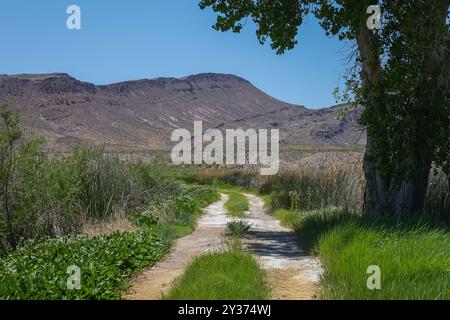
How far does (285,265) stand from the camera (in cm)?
778

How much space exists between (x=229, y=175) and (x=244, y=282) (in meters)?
36.9

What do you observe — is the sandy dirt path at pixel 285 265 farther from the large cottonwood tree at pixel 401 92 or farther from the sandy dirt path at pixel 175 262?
the large cottonwood tree at pixel 401 92

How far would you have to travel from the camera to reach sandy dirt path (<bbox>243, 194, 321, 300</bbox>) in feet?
20.3

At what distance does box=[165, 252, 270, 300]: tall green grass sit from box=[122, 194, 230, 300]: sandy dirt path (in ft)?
1.24

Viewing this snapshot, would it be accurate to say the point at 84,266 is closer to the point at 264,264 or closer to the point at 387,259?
the point at 264,264

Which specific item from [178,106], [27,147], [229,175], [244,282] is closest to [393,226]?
[244,282]

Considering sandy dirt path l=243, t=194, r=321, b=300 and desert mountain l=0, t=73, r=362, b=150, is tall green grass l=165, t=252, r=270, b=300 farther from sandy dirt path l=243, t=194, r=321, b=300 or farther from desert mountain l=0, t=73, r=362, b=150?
desert mountain l=0, t=73, r=362, b=150

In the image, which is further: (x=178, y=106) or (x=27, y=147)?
(x=178, y=106)

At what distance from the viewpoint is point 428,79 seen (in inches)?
412

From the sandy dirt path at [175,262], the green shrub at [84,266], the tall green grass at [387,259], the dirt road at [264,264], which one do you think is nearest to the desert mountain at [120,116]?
the sandy dirt path at [175,262]

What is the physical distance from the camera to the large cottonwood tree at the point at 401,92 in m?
10.2

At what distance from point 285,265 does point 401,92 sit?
4.87 m

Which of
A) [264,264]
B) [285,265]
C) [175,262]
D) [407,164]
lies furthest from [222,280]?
[407,164]

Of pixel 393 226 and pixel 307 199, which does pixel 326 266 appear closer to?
pixel 393 226
